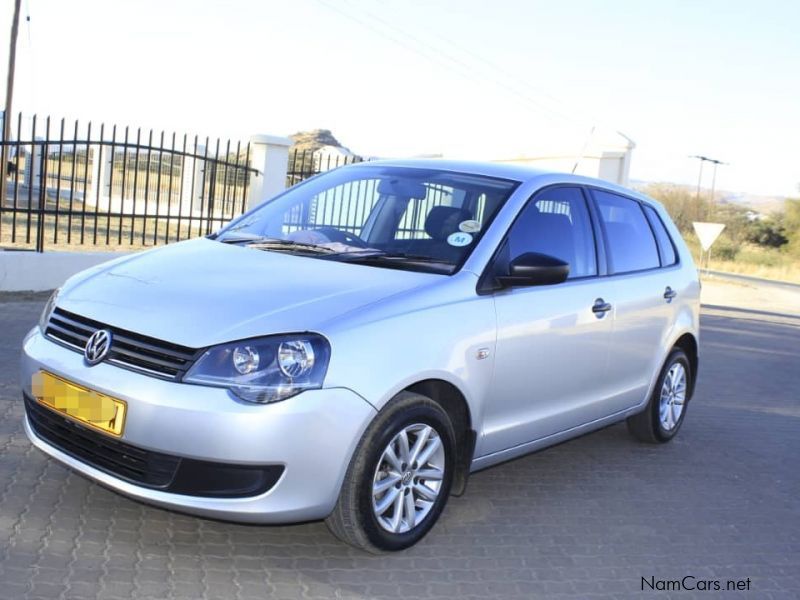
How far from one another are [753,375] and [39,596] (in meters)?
8.66

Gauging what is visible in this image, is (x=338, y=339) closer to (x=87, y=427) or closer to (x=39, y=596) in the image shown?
(x=87, y=427)

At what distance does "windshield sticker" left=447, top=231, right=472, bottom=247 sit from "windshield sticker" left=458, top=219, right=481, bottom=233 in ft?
0.12

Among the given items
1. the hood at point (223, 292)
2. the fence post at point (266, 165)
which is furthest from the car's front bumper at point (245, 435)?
the fence post at point (266, 165)

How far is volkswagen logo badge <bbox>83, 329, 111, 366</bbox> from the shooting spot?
334 centimetres

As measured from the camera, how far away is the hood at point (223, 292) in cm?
329

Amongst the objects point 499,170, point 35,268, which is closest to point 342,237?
point 499,170

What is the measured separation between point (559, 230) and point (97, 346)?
8.52 ft

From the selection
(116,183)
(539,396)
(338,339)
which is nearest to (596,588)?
(539,396)

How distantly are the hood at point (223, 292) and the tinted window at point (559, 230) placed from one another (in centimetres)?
74

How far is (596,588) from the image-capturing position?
3.66 m

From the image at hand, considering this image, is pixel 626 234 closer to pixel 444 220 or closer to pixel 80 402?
pixel 444 220

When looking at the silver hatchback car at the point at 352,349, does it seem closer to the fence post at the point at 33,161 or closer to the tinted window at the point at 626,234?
the tinted window at the point at 626,234

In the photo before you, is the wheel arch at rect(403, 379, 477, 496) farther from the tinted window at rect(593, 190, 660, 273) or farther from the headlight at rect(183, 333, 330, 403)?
the tinted window at rect(593, 190, 660, 273)

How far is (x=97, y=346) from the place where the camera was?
338 cm
